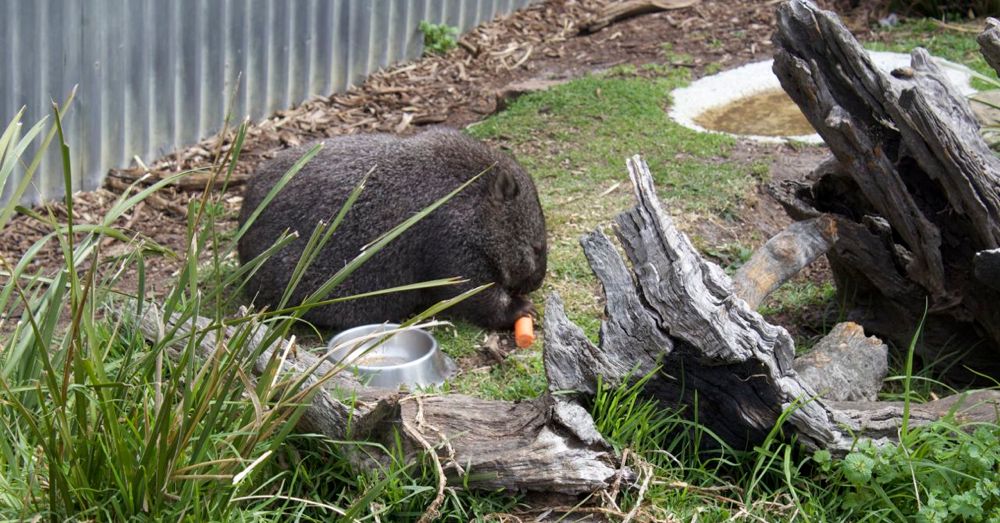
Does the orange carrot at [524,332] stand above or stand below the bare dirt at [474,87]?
below

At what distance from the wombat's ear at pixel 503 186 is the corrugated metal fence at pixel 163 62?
2.72m

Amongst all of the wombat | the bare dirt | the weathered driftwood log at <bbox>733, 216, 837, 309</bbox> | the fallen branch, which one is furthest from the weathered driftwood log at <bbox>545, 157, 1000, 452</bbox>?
the fallen branch

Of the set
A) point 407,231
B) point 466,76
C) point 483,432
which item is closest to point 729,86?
point 466,76

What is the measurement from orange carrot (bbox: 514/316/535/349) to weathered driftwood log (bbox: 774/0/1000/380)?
1394 millimetres

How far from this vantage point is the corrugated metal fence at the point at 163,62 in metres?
6.32

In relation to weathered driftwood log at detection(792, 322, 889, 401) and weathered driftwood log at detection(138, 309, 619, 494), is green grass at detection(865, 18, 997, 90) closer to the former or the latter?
weathered driftwood log at detection(792, 322, 889, 401)

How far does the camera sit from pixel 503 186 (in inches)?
217

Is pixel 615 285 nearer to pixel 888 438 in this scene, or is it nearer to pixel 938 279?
pixel 888 438

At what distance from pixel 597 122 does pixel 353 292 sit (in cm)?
291

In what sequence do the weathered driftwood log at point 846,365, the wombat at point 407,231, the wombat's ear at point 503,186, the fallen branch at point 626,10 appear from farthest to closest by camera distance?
the fallen branch at point 626,10 → the wombat's ear at point 503,186 → the wombat at point 407,231 → the weathered driftwood log at point 846,365

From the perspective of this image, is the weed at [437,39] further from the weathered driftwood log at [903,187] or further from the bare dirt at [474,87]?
the weathered driftwood log at [903,187]

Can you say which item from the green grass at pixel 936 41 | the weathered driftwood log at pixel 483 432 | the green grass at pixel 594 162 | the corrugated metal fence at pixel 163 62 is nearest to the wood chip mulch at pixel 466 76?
the corrugated metal fence at pixel 163 62

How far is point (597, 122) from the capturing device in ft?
25.0

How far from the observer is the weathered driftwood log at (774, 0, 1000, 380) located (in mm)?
3975
